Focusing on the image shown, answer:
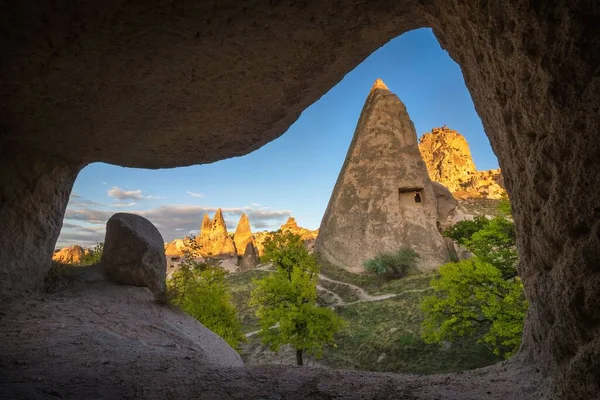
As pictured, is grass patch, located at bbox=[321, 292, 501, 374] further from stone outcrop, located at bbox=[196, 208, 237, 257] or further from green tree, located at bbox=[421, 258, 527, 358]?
stone outcrop, located at bbox=[196, 208, 237, 257]

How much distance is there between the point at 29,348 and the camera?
4801 mm

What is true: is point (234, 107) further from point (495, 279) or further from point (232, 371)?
point (495, 279)

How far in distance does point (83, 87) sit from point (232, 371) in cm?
458

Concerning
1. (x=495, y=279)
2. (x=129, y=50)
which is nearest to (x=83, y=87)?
(x=129, y=50)

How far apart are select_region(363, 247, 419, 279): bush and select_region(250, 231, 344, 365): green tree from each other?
12007mm

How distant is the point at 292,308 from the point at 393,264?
588 inches

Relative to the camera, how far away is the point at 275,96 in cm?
606

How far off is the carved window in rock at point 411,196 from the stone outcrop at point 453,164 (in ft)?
98.4

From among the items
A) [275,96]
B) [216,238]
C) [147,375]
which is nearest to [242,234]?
[216,238]

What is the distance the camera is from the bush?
85.0 feet

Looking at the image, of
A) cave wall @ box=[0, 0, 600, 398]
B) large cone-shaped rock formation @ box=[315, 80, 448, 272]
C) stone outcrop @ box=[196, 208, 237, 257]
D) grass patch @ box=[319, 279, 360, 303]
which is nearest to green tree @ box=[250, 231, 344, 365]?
cave wall @ box=[0, 0, 600, 398]

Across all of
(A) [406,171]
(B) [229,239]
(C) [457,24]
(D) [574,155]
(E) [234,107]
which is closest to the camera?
(D) [574,155]

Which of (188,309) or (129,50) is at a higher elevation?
(129,50)

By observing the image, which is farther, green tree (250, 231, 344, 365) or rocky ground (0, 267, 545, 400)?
green tree (250, 231, 344, 365)
